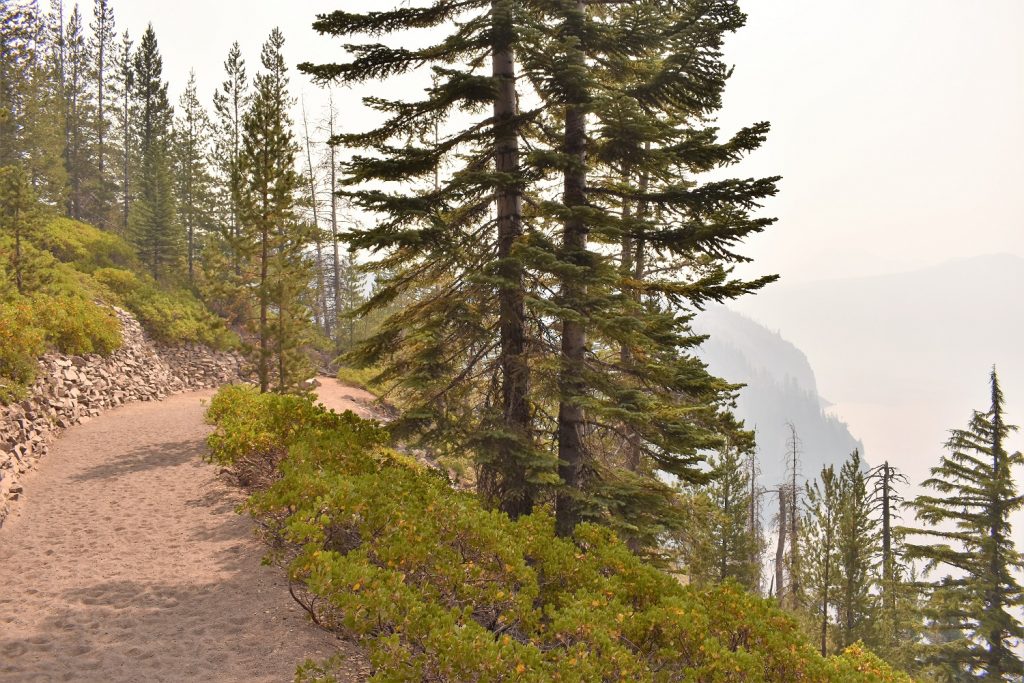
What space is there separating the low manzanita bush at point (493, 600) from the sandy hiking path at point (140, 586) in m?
0.56

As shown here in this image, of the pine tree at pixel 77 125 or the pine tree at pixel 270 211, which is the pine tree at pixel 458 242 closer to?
the pine tree at pixel 270 211

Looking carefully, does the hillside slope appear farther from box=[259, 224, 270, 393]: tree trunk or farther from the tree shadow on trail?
the tree shadow on trail

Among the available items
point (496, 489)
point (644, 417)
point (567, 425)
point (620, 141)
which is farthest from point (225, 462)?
point (620, 141)

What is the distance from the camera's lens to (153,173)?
34312 mm

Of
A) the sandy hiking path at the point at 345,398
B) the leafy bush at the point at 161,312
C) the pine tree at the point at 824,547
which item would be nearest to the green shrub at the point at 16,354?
the leafy bush at the point at 161,312

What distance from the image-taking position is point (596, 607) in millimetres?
5352

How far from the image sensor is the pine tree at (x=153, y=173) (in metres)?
29.6

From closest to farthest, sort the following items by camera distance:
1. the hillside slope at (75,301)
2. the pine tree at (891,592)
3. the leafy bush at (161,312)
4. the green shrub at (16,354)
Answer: the green shrub at (16,354) → the hillside slope at (75,301) → the pine tree at (891,592) → the leafy bush at (161,312)

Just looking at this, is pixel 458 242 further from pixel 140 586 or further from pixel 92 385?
pixel 92 385

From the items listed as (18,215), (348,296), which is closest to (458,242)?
(18,215)

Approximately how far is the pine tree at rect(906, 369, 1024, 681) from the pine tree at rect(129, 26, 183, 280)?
37.0 m

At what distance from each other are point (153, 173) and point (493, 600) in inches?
1538

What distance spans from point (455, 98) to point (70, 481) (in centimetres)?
1029

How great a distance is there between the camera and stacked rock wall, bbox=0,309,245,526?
34.9 ft
